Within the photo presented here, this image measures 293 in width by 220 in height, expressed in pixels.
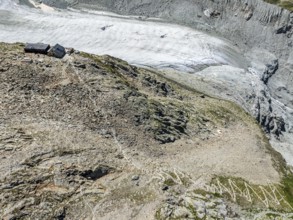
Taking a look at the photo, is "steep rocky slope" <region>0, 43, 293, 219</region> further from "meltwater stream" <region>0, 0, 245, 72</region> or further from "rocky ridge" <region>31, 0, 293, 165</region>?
"meltwater stream" <region>0, 0, 245, 72</region>

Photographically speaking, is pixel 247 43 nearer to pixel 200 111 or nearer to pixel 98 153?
pixel 200 111

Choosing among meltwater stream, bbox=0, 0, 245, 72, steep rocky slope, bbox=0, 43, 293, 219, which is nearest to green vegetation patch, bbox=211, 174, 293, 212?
steep rocky slope, bbox=0, 43, 293, 219

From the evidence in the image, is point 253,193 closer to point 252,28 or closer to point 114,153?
point 114,153

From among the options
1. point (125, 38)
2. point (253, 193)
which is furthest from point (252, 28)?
point (253, 193)

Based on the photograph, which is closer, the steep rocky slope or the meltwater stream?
the steep rocky slope

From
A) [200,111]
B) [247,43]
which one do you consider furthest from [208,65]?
[200,111]

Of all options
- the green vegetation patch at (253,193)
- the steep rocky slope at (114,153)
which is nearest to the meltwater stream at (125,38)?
the steep rocky slope at (114,153)

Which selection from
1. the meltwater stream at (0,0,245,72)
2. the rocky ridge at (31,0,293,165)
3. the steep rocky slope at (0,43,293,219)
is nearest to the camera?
the steep rocky slope at (0,43,293,219)

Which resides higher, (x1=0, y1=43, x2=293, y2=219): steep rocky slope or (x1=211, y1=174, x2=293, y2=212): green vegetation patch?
(x1=0, y1=43, x2=293, y2=219): steep rocky slope
